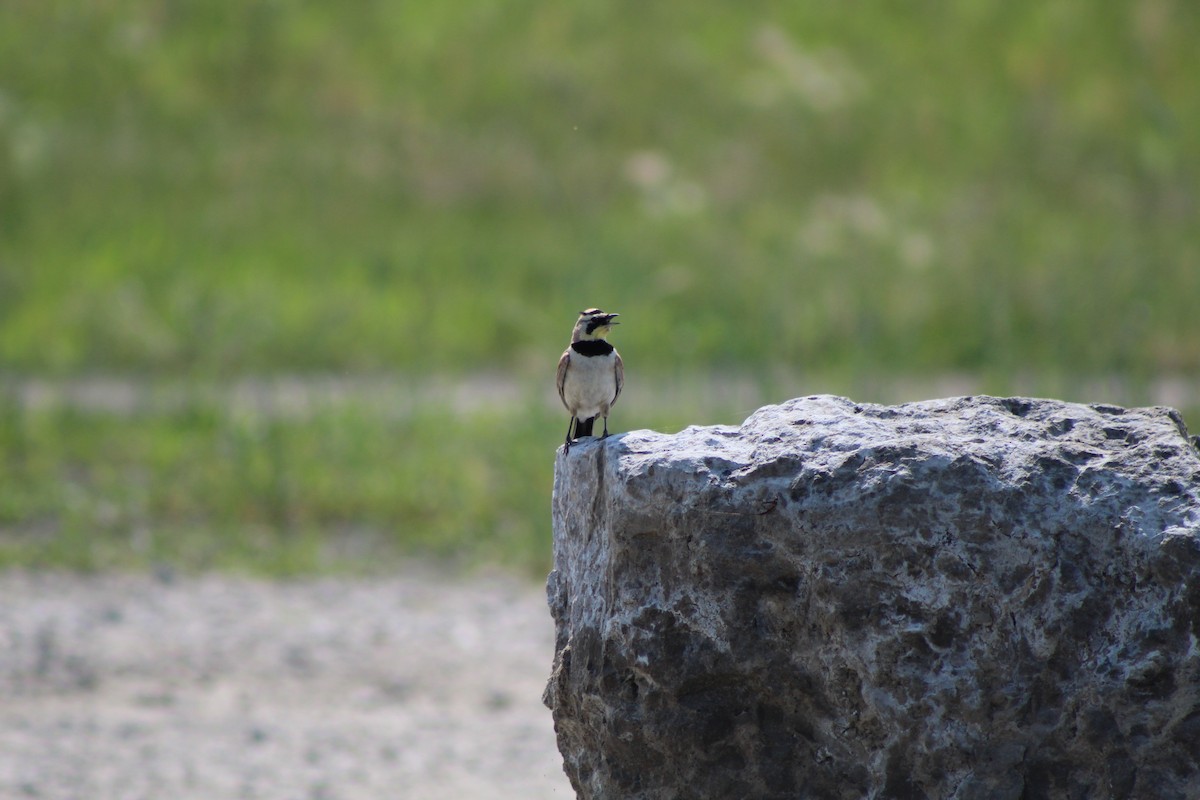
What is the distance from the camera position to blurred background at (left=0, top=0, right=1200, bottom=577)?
966cm

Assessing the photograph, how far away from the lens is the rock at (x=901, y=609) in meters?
3.32

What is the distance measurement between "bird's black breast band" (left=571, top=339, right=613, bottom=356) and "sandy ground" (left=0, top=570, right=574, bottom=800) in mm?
2243

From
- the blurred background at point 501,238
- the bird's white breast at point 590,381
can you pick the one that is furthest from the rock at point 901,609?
the blurred background at point 501,238

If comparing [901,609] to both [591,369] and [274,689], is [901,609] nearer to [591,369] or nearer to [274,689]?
[591,369]

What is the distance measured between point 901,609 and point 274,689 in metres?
4.41

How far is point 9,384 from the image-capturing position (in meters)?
11.2

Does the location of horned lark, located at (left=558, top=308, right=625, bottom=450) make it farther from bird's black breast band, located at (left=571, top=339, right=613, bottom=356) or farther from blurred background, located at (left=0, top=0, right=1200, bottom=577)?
blurred background, located at (left=0, top=0, right=1200, bottom=577)

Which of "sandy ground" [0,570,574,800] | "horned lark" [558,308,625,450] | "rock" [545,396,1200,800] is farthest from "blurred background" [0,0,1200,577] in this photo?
"rock" [545,396,1200,800]

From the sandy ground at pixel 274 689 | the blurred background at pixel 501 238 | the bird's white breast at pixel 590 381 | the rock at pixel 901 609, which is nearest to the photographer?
the rock at pixel 901 609

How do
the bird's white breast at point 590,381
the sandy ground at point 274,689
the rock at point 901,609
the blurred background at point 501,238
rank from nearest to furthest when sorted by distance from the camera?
the rock at point 901,609
the bird's white breast at point 590,381
the sandy ground at point 274,689
the blurred background at point 501,238

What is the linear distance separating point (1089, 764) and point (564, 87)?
16.6m

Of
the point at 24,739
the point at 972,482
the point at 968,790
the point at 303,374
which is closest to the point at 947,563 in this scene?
the point at 972,482

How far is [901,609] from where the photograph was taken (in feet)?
11.1

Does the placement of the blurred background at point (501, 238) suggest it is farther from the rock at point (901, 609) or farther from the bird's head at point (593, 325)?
the rock at point (901, 609)
